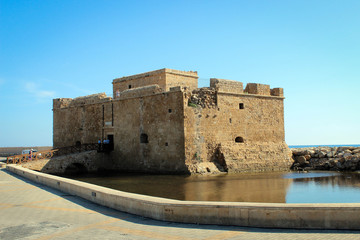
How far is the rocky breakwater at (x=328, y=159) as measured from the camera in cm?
2202

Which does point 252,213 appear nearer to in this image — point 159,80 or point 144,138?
point 144,138

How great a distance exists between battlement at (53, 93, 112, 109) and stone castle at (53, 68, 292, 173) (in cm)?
10

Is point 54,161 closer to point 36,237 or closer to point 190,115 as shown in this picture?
point 190,115

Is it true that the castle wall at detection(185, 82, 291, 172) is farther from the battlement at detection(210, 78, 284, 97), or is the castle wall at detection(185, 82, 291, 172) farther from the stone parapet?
the stone parapet

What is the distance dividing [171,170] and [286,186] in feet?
21.5

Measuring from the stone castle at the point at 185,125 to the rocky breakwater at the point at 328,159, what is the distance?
44.7 inches

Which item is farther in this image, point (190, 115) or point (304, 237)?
point (190, 115)

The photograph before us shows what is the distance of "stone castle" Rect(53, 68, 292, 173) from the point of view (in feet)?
62.3

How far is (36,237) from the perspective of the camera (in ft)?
17.6

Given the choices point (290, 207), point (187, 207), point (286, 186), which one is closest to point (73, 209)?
point (187, 207)

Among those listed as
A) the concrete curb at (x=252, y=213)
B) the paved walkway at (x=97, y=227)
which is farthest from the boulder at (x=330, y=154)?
the paved walkway at (x=97, y=227)

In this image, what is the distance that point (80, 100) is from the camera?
2545 centimetres

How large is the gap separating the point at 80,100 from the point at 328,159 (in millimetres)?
18857

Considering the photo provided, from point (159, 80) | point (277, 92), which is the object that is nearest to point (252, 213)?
point (159, 80)
